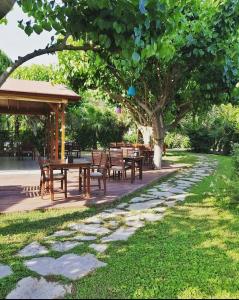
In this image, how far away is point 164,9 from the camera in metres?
3.97

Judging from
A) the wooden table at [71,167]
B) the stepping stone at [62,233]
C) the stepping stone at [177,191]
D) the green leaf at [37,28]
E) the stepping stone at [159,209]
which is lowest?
the stepping stone at [62,233]

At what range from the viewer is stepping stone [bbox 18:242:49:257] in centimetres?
469

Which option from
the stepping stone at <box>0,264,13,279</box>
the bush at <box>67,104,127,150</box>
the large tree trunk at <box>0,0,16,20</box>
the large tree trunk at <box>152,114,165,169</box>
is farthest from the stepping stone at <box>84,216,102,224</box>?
the bush at <box>67,104,127,150</box>

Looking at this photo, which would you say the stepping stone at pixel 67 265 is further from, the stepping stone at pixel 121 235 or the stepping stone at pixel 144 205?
the stepping stone at pixel 144 205

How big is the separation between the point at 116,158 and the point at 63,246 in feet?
20.6

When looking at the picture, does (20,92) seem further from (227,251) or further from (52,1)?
(227,251)

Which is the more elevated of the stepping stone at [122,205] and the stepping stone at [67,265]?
the stepping stone at [122,205]

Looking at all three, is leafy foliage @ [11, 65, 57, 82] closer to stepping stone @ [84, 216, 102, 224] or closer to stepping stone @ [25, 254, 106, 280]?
stepping stone @ [84, 216, 102, 224]

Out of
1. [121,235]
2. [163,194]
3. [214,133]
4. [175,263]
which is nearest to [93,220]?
[121,235]

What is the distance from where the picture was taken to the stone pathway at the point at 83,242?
12.0 feet

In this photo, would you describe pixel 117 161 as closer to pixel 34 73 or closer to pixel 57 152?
pixel 57 152

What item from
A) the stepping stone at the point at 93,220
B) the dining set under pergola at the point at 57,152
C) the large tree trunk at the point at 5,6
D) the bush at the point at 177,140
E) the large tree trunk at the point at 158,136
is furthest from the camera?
the bush at the point at 177,140

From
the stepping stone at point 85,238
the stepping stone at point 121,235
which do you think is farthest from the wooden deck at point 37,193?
the stepping stone at point 85,238

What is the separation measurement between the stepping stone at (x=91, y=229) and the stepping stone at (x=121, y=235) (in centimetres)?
17
